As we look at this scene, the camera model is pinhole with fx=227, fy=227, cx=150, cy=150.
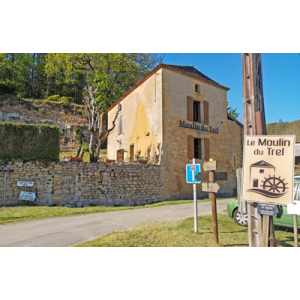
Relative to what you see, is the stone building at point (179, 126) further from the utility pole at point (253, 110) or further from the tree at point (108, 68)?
the utility pole at point (253, 110)

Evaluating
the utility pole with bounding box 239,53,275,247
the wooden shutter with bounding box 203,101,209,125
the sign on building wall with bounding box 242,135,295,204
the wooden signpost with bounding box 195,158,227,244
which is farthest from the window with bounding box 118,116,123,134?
the sign on building wall with bounding box 242,135,295,204

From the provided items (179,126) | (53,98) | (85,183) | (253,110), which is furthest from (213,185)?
(53,98)

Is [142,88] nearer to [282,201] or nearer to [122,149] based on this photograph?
[122,149]

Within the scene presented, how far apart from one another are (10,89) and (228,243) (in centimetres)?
2449

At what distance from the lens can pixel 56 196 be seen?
28.0 ft

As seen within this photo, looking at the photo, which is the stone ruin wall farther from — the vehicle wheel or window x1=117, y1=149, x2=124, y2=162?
the vehicle wheel

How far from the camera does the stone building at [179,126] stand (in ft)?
36.6

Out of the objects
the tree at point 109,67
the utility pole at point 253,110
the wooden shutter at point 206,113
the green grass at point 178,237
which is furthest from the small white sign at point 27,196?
the tree at point 109,67

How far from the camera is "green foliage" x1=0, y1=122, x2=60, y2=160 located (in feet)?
27.1

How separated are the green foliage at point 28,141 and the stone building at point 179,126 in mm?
4778

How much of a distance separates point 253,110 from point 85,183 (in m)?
7.21

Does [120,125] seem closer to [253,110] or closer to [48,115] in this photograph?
[48,115]

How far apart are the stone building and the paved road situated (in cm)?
459

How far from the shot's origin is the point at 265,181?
3.32 m
